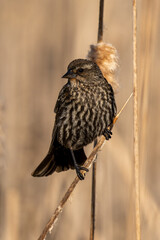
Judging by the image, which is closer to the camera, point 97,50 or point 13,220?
point 97,50

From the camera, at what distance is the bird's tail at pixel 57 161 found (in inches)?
87.3

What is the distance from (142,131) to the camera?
6.53 ft

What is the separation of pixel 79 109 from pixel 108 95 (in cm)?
15

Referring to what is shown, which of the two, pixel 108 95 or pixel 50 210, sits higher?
pixel 108 95

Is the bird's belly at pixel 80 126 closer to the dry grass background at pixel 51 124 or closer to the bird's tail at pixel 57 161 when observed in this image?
the bird's tail at pixel 57 161

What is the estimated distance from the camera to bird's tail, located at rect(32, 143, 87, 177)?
2.22 m

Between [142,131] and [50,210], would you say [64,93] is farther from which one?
[50,210]

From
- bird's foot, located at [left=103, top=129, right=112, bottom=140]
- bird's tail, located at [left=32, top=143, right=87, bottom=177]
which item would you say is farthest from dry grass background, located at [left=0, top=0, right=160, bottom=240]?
bird's foot, located at [left=103, top=129, right=112, bottom=140]

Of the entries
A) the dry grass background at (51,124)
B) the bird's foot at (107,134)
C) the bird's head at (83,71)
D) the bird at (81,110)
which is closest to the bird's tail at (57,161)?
the bird at (81,110)

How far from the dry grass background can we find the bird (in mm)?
184

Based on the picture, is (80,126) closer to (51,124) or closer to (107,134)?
(107,134)

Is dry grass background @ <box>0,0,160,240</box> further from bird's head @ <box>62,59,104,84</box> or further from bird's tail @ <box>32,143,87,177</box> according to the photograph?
bird's head @ <box>62,59,104,84</box>

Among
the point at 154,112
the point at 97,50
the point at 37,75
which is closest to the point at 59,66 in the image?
the point at 37,75

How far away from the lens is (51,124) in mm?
3326
